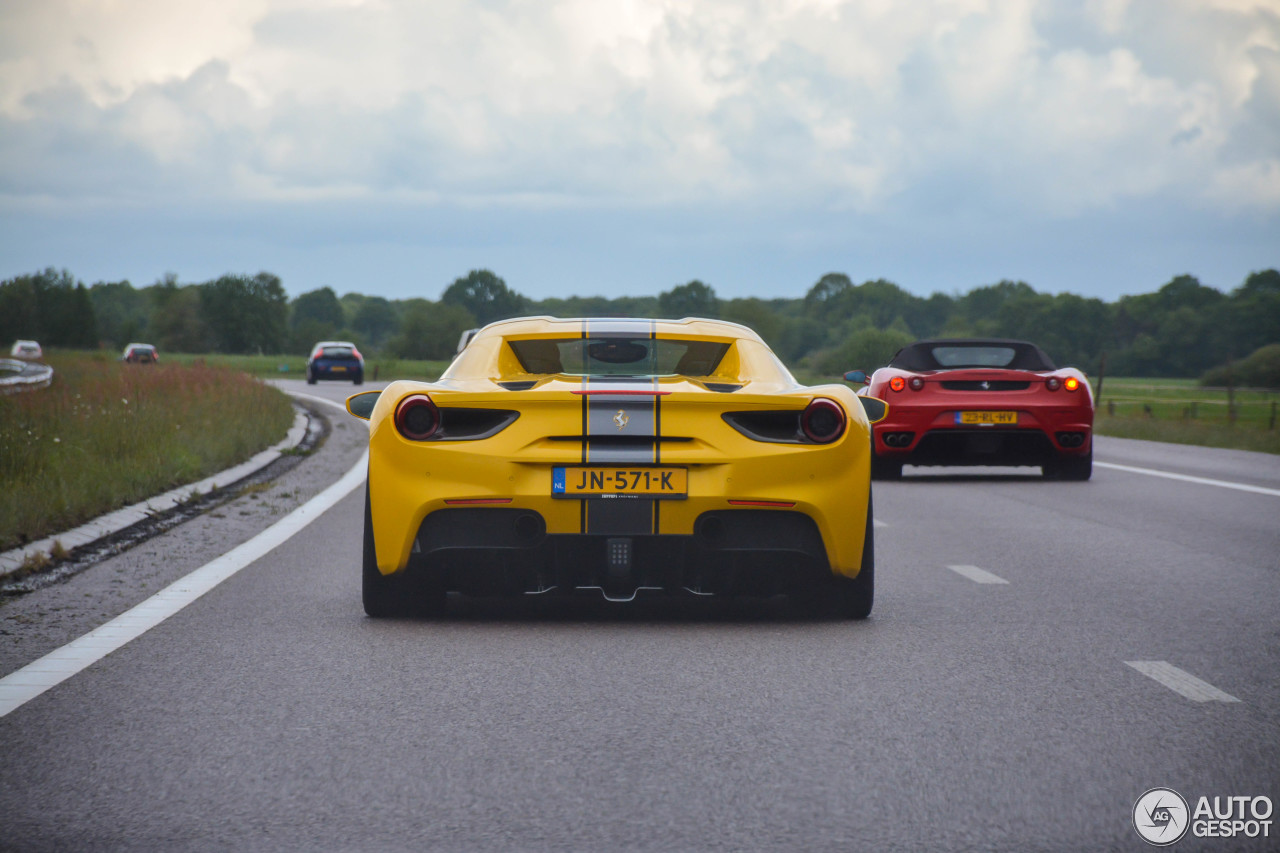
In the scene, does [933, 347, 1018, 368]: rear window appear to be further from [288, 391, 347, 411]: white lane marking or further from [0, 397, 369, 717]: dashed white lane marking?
[288, 391, 347, 411]: white lane marking

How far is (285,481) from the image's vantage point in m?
13.0

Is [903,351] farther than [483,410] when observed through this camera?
Yes

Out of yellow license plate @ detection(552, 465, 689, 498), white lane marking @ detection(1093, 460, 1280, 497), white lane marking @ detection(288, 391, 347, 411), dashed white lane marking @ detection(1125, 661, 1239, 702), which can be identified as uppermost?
yellow license plate @ detection(552, 465, 689, 498)

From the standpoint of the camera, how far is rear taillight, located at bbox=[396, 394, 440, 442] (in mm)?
5594

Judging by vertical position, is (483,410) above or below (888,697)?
above

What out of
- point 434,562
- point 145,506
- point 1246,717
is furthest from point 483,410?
point 145,506

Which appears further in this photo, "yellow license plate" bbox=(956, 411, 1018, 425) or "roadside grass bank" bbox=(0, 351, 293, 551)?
"yellow license plate" bbox=(956, 411, 1018, 425)

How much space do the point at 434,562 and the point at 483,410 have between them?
0.63 m

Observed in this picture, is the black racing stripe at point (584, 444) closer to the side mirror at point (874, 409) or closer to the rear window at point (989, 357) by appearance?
the side mirror at point (874, 409)

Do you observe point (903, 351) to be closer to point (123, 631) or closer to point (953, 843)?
point (123, 631)

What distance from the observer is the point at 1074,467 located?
45.2 ft

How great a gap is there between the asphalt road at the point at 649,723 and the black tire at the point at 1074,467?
6459 mm

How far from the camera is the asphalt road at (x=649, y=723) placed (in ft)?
11.0

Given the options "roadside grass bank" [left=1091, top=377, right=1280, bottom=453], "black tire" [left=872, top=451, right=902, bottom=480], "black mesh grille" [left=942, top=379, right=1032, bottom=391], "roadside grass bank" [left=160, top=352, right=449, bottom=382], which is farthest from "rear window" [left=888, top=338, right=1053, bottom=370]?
"roadside grass bank" [left=160, top=352, right=449, bottom=382]
